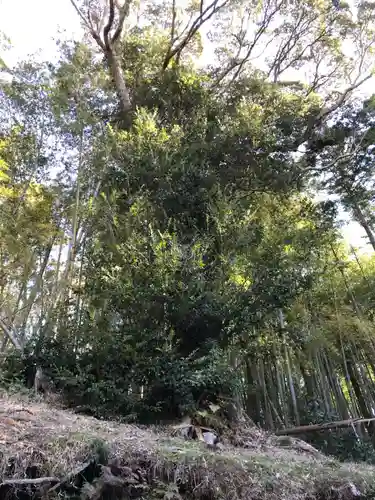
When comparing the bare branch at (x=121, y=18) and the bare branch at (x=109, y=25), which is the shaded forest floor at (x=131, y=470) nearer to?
the bare branch at (x=109, y=25)

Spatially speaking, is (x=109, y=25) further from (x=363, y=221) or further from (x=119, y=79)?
(x=363, y=221)

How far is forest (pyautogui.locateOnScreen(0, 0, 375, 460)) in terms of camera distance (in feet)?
18.9

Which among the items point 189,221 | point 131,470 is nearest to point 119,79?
point 189,221

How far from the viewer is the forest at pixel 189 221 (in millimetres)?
5773

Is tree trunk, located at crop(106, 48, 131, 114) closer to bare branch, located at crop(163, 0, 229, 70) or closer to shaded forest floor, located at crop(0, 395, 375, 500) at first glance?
bare branch, located at crop(163, 0, 229, 70)

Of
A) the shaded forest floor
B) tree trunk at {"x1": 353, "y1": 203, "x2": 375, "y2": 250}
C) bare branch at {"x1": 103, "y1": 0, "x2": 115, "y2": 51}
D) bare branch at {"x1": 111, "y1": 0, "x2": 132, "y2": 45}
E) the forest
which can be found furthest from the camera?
bare branch at {"x1": 111, "y1": 0, "x2": 132, "y2": 45}

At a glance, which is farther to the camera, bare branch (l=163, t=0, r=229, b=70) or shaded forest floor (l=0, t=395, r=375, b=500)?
bare branch (l=163, t=0, r=229, b=70)

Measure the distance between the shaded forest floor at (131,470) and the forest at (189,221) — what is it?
1.85 metres

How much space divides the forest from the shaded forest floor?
185 centimetres

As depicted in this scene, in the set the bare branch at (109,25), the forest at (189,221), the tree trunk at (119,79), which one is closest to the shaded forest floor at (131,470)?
the forest at (189,221)

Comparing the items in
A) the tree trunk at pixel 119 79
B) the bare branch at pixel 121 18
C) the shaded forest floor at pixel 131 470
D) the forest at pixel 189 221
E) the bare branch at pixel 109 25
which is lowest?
the shaded forest floor at pixel 131 470

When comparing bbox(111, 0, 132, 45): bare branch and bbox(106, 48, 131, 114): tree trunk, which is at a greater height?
bbox(111, 0, 132, 45): bare branch

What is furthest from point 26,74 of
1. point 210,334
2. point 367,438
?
point 367,438

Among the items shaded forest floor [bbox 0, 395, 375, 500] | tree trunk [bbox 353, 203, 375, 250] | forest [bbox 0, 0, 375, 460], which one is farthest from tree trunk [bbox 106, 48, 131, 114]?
shaded forest floor [bbox 0, 395, 375, 500]
